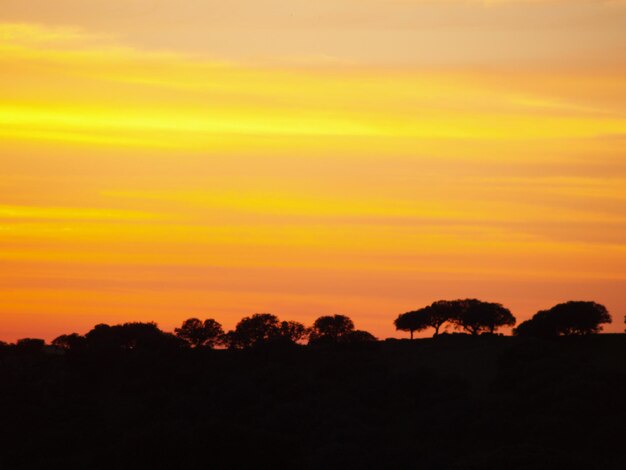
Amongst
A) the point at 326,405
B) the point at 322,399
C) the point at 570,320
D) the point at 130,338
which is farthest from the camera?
the point at 130,338

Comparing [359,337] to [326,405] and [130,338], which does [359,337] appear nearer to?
[130,338]

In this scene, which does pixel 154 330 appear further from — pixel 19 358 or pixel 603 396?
pixel 603 396

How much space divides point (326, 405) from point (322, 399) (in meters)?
3.28

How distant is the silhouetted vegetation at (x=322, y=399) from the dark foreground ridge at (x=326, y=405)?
8.5 inches

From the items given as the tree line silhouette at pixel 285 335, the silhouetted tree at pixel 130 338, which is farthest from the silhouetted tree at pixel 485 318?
the silhouetted tree at pixel 130 338

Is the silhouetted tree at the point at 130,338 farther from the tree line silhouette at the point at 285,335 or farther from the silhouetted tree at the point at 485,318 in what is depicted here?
the silhouetted tree at the point at 485,318

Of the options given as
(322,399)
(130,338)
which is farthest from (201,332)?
(322,399)

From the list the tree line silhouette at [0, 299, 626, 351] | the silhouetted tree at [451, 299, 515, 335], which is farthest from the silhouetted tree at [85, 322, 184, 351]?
the silhouetted tree at [451, 299, 515, 335]

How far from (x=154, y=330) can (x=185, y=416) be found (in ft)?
209

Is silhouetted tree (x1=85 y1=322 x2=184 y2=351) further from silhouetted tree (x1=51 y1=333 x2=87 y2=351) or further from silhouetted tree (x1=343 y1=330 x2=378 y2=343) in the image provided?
silhouetted tree (x1=343 y1=330 x2=378 y2=343)

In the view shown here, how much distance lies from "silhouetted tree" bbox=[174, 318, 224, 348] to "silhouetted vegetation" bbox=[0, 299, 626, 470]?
302 mm

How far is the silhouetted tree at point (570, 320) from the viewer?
169500 mm

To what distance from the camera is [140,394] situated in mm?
148000

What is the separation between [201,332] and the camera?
19600 centimetres
